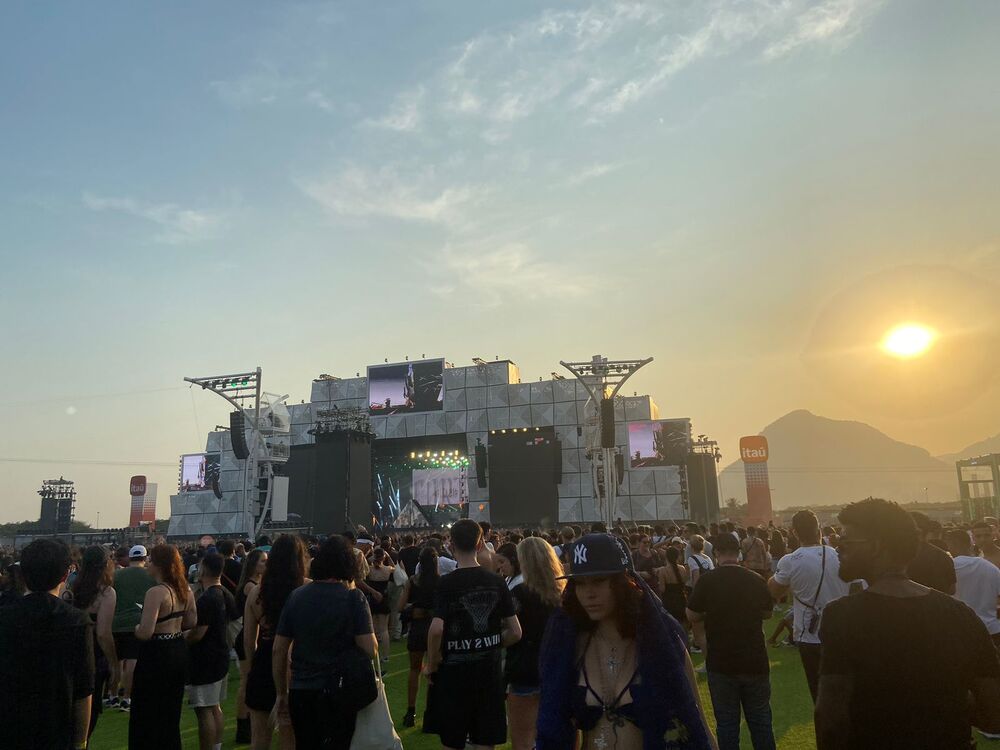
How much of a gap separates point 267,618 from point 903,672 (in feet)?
13.3

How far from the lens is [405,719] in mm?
7410

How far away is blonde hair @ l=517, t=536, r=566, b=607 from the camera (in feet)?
16.2

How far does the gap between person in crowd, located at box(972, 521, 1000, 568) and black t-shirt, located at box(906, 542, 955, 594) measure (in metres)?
1.10

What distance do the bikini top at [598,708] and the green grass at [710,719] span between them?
4809 millimetres

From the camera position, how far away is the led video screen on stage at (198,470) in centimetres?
7106

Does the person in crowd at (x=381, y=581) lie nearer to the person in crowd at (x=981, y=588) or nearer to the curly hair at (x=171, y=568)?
the curly hair at (x=171, y=568)

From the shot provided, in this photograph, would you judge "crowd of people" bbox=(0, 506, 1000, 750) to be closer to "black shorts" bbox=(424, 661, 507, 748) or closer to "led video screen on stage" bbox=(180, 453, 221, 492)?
"black shorts" bbox=(424, 661, 507, 748)

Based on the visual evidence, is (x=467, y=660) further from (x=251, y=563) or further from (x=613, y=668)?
(x=251, y=563)

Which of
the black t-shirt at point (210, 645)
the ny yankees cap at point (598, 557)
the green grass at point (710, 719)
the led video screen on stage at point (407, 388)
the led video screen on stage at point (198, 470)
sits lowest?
the green grass at point (710, 719)

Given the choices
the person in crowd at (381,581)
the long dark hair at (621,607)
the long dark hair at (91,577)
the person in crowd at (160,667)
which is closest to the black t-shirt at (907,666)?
the long dark hair at (621,607)

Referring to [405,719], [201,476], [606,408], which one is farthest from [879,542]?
[201,476]

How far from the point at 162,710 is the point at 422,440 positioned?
5210 centimetres

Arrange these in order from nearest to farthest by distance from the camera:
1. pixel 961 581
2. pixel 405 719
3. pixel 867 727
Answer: pixel 867 727 < pixel 961 581 < pixel 405 719

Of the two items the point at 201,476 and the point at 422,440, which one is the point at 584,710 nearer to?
the point at 422,440
